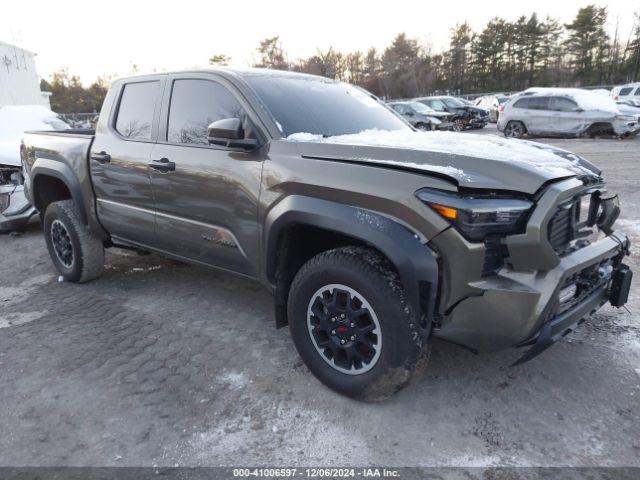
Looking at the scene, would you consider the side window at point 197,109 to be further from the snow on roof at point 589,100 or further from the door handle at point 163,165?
the snow on roof at point 589,100

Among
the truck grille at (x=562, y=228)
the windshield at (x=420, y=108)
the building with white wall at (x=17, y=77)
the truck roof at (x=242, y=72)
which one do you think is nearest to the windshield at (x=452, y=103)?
the windshield at (x=420, y=108)

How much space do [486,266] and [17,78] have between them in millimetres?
37210

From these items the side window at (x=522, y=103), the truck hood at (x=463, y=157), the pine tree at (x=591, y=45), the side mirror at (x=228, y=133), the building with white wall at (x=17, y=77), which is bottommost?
the truck hood at (x=463, y=157)

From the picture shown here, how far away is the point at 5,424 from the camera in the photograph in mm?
2660

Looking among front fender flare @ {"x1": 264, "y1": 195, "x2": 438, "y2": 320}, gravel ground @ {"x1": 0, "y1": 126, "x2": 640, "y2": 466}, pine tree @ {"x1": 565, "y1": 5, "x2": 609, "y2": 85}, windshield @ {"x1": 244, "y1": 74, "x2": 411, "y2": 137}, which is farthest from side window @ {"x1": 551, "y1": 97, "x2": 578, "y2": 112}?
pine tree @ {"x1": 565, "y1": 5, "x2": 609, "y2": 85}

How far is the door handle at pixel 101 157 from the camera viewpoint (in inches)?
160

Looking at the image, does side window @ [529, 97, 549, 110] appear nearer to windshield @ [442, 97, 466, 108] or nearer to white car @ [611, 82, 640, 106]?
windshield @ [442, 97, 466, 108]

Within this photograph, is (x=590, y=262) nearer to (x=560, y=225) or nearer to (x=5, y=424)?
(x=560, y=225)

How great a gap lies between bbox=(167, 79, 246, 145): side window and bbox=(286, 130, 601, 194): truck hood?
24.6 inches

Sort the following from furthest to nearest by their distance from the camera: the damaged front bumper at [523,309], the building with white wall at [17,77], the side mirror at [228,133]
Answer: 1. the building with white wall at [17,77]
2. the side mirror at [228,133]
3. the damaged front bumper at [523,309]

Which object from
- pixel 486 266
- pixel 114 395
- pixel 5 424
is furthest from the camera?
pixel 114 395

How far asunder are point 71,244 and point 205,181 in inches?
85.0

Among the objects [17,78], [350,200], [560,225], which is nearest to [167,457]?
[350,200]

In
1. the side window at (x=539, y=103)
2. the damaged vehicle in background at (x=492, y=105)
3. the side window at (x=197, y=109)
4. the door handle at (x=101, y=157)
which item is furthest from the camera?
the damaged vehicle in background at (x=492, y=105)
